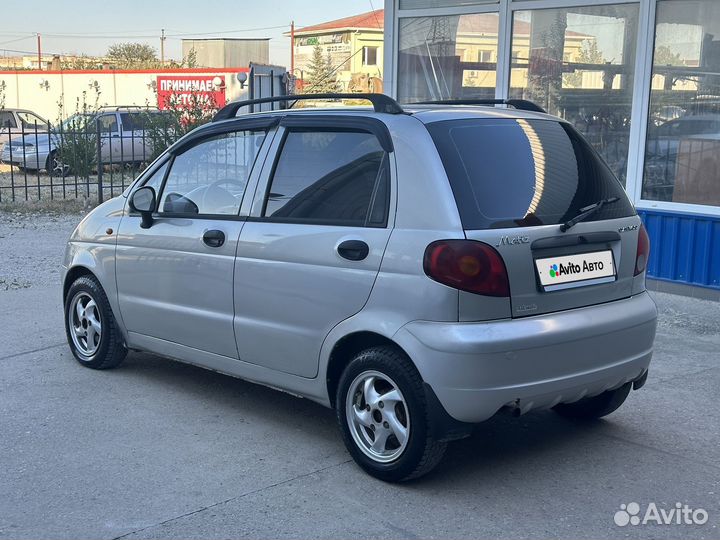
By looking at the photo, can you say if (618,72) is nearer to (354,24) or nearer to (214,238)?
(214,238)

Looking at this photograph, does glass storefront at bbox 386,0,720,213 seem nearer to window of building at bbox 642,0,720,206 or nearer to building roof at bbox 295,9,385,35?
window of building at bbox 642,0,720,206

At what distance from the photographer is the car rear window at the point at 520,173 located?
13.3 ft

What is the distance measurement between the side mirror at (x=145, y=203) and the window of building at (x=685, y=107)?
17.1 feet

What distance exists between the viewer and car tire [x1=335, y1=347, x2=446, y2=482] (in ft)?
13.2

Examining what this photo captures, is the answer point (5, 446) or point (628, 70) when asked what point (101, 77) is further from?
point (5, 446)

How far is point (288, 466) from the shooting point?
443 centimetres

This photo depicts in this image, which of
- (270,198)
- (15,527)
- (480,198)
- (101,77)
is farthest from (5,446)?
(101,77)

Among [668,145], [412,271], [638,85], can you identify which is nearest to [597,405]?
[412,271]

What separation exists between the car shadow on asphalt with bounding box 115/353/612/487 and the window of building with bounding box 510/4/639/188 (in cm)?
463

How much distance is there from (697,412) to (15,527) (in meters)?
3.75

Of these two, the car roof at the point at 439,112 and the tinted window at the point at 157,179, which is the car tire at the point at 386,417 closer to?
the car roof at the point at 439,112

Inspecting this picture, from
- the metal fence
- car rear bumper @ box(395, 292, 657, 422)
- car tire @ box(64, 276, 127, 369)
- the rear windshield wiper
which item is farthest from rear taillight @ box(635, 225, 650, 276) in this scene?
the metal fence

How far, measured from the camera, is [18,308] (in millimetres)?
8086

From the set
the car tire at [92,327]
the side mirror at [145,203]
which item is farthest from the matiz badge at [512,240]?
the car tire at [92,327]
